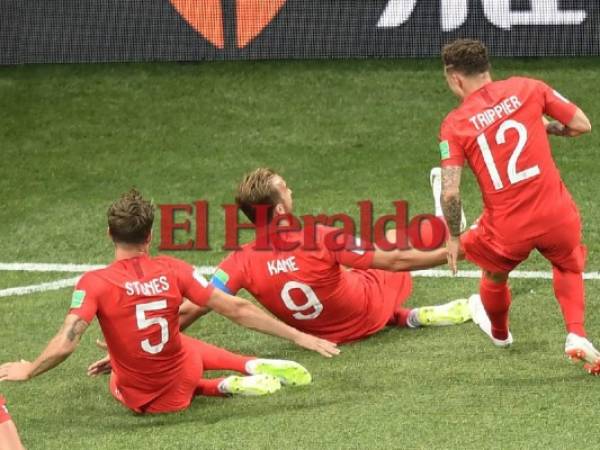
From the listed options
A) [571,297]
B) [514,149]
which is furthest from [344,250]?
[571,297]

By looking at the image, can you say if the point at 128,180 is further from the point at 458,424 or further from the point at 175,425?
the point at 458,424

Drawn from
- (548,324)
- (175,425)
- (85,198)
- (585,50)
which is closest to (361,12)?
(585,50)

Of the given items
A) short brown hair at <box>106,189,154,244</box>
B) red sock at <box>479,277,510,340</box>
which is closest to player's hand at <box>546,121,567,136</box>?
red sock at <box>479,277,510,340</box>

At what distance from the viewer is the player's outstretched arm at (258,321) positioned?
7754 millimetres

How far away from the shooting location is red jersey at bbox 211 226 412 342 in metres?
8.67

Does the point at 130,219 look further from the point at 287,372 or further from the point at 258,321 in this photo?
the point at 287,372

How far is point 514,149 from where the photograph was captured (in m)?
7.81

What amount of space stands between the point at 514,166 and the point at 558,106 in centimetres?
44

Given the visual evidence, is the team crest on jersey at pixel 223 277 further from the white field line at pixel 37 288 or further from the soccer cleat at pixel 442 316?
the white field line at pixel 37 288

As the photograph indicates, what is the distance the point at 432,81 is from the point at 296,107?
4.63 feet

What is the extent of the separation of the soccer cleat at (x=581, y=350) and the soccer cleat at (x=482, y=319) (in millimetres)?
813

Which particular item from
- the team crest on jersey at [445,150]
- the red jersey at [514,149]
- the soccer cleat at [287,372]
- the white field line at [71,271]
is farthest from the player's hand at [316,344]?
the white field line at [71,271]

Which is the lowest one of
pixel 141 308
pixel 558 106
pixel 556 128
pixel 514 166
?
pixel 141 308

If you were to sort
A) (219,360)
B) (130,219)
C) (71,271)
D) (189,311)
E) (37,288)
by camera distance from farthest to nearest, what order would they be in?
(71,271) < (37,288) < (189,311) < (219,360) < (130,219)
